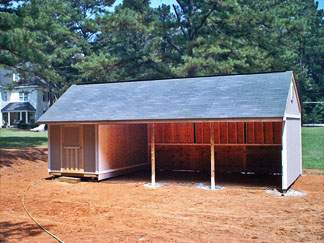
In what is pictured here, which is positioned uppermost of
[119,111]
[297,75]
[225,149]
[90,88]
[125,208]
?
[297,75]

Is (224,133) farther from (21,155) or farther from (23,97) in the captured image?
(23,97)

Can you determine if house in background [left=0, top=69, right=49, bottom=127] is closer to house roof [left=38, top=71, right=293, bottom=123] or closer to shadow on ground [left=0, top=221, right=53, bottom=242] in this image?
house roof [left=38, top=71, right=293, bottom=123]

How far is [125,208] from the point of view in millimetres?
9102

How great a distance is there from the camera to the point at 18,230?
7316 millimetres

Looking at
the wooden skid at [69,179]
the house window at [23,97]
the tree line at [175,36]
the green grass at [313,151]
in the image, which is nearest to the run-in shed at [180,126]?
the wooden skid at [69,179]

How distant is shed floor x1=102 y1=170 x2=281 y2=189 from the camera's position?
12.4 m

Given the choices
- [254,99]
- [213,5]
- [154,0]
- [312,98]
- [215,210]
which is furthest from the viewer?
[312,98]

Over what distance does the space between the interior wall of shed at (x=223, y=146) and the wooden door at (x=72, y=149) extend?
3300mm

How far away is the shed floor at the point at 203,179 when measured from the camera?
12.4m

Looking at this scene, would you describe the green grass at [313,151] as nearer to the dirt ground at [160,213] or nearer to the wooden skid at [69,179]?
the dirt ground at [160,213]

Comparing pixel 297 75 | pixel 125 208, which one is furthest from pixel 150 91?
pixel 297 75

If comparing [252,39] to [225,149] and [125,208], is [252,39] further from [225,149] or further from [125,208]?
[125,208]

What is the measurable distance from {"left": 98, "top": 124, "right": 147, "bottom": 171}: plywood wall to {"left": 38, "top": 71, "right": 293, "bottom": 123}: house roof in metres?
0.96

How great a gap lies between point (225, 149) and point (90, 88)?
19.1 ft
